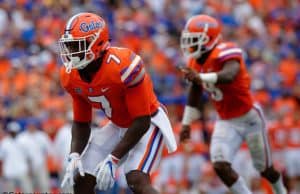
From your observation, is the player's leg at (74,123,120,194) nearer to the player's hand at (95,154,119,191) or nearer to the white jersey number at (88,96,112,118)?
the white jersey number at (88,96,112,118)

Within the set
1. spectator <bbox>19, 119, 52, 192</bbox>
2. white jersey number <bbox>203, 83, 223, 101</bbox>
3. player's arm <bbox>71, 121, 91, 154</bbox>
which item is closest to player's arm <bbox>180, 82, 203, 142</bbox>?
white jersey number <bbox>203, 83, 223, 101</bbox>

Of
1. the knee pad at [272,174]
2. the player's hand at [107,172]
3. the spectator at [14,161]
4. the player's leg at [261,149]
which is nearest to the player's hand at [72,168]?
the player's hand at [107,172]

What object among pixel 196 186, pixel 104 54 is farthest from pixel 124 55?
pixel 196 186

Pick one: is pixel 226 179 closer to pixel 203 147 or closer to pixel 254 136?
pixel 254 136

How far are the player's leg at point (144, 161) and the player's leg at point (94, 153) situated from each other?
0.26m

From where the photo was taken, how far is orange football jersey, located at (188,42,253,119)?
7.95m

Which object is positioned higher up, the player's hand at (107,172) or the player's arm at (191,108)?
the player's hand at (107,172)

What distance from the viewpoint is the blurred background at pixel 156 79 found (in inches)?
457

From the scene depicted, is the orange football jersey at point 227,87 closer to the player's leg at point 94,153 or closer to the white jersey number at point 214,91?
the white jersey number at point 214,91

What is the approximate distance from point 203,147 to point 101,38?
5.68 metres

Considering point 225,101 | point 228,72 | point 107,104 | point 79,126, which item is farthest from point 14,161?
point 107,104

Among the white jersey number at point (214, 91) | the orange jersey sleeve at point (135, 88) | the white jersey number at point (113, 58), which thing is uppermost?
the white jersey number at point (113, 58)

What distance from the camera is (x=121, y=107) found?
6574 millimetres

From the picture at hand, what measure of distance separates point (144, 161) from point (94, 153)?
1.51ft
